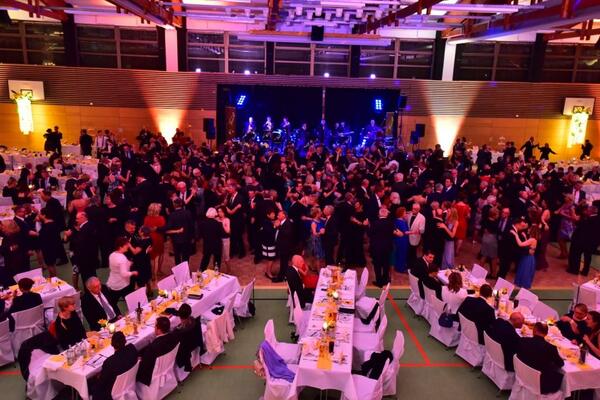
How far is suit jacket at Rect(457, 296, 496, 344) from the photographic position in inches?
258

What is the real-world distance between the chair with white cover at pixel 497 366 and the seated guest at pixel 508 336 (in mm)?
53

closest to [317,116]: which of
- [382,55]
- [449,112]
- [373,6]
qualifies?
[382,55]

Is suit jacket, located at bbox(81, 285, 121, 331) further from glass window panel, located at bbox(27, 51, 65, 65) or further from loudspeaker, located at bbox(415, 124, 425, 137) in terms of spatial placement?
glass window panel, located at bbox(27, 51, 65, 65)

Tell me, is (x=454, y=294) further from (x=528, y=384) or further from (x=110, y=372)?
(x=110, y=372)

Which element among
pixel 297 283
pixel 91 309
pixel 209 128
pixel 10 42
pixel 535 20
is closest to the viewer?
pixel 91 309

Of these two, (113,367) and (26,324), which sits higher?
(113,367)

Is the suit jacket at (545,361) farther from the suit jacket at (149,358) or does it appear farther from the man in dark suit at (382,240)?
the suit jacket at (149,358)

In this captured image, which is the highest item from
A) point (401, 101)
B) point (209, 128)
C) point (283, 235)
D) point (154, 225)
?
point (401, 101)

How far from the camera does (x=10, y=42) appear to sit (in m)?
19.6

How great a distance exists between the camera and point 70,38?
19.4 meters

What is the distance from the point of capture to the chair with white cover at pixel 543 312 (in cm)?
688

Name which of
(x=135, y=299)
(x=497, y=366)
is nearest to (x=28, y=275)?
(x=135, y=299)

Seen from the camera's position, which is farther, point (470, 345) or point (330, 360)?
point (470, 345)

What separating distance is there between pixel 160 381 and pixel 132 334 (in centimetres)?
71
